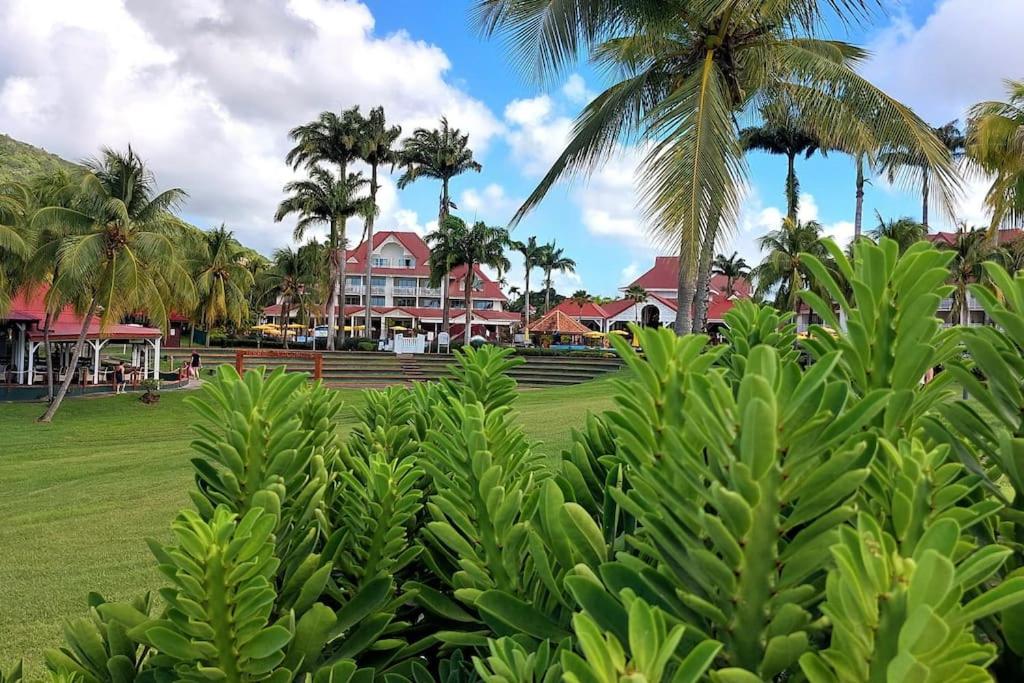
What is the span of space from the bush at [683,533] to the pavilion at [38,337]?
24.8m

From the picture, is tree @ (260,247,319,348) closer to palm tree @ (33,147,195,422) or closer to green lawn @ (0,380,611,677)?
palm tree @ (33,147,195,422)

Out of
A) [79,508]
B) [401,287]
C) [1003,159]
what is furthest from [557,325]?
[79,508]

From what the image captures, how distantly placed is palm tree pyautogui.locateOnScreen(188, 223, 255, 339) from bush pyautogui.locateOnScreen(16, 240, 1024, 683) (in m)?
41.1

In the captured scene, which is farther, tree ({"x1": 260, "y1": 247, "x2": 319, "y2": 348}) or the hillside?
the hillside

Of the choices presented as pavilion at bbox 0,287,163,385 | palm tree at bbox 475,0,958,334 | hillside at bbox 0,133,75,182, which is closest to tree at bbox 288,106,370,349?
pavilion at bbox 0,287,163,385

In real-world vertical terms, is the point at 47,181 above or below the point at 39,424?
above

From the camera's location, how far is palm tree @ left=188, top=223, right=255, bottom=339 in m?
39.2

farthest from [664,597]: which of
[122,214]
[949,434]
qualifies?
[122,214]

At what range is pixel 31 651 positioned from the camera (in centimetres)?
451

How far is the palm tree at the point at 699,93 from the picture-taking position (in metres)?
7.60

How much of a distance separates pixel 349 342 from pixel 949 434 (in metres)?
40.8

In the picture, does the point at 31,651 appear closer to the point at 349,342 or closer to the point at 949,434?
the point at 949,434

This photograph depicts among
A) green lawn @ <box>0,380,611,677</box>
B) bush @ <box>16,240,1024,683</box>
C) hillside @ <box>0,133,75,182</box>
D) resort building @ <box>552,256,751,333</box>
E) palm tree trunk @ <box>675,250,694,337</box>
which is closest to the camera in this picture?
bush @ <box>16,240,1024,683</box>

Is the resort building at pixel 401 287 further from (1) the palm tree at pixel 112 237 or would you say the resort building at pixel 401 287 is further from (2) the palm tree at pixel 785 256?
(1) the palm tree at pixel 112 237
